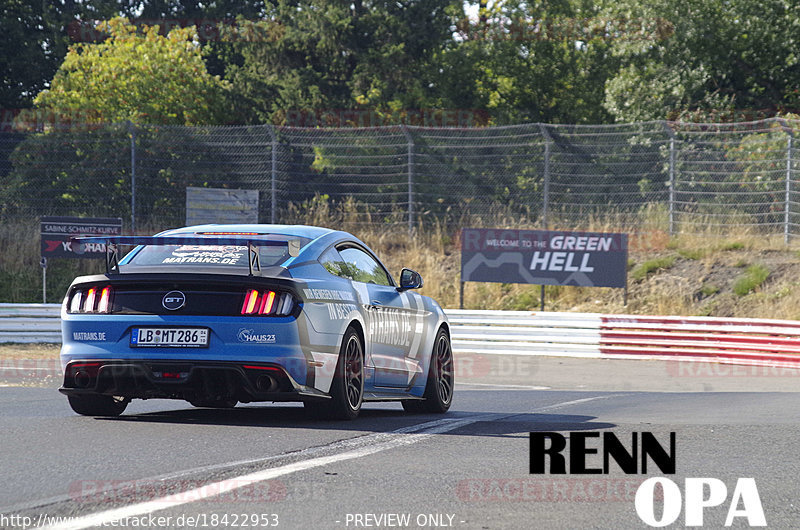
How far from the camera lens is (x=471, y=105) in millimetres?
39250

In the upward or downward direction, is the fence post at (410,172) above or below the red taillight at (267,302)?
above

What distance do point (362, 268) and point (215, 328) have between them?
6.20 feet

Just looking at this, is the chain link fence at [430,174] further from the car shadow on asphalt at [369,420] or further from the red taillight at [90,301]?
the red taillight at [90,301]

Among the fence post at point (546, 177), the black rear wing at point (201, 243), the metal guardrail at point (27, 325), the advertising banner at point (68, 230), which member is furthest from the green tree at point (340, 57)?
the black rear wing at point (201, 243)

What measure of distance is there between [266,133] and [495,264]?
6651 millimetres

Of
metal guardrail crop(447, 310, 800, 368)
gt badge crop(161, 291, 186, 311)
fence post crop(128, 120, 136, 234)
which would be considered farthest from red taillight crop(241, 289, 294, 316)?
fence post crop(128, 120, 136, 234)

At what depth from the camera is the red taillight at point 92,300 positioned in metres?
7.96

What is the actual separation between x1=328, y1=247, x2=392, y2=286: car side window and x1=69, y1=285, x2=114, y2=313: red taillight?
182 centimetres

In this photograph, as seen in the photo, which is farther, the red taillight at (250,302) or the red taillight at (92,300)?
the red taillight at (92,300)

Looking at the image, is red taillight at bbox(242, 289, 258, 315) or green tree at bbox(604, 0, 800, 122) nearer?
red taillight at bbox(242, 289, 258, 315)

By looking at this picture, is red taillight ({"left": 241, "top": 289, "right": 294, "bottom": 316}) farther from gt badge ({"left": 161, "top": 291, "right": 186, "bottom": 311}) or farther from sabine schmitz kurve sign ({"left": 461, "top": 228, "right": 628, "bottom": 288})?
sabine schmitz kurve sign ({"left": 461, "top": 228, "right": 628, "bottom": 288})

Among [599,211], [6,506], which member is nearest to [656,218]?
[599,211]

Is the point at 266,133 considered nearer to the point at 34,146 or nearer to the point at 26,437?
the point at 34,146

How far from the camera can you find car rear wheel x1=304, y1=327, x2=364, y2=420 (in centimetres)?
816
